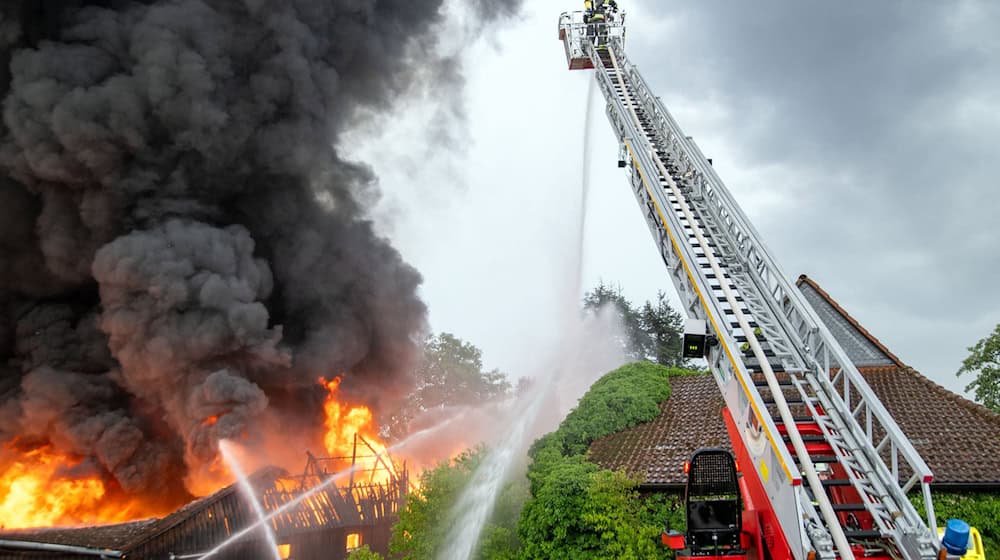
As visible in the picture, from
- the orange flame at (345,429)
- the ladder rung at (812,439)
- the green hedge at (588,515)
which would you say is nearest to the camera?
the ladder rung at (812,439)

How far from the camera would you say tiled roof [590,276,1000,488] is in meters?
10.7

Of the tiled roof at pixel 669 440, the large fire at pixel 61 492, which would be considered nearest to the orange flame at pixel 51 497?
the large fire at pixel 61 492

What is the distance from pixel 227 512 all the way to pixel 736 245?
12378 mm

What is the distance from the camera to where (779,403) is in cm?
568

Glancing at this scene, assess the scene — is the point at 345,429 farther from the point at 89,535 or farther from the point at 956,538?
the point at 956,538

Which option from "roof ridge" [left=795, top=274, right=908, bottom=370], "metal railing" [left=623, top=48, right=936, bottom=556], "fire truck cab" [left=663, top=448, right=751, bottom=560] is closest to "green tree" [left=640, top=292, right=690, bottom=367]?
"roof ridge" [left=795, top=274, right=908, bottom=370]

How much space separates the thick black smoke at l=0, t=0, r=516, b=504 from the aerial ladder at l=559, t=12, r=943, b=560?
12006mm

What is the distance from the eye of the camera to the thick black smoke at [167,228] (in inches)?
626

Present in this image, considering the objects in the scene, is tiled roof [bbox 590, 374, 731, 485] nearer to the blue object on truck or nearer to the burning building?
the blue object on truck

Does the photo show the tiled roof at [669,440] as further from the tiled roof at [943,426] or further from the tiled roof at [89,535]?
the tiled roof at [89,535]

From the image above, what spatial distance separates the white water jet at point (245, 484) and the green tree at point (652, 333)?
2657cm

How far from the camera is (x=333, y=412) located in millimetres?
21375

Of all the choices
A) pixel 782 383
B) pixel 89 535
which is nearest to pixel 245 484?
pixel 89 535

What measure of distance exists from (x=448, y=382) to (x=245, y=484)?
2925cm
